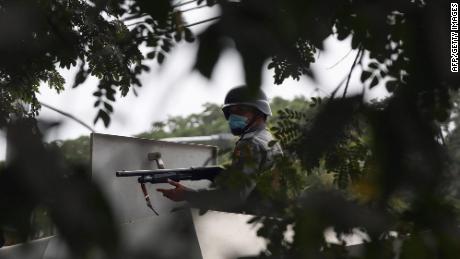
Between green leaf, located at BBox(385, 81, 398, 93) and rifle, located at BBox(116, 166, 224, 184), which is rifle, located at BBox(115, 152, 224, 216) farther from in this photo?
green leaf, located at BBox(385, 81, 398, 93)

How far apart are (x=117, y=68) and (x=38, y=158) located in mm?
700

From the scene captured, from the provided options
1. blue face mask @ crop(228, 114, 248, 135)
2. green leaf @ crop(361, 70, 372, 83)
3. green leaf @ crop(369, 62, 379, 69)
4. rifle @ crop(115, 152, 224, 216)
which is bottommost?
rifle @ crop(115, 152, 224, 216)

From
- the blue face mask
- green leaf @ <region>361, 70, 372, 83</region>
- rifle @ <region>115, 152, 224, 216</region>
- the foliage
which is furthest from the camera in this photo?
the blue face mask

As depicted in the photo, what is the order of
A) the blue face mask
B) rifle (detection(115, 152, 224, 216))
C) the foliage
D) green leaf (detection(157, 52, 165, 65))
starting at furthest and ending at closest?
the blue face mask, rifle (detection(115, 152, 224, 216)), green leaf (detection(157, 52, 165, 65)), the foliage

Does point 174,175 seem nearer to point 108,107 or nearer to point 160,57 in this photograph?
point 108,107

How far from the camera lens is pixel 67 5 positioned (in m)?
2.19

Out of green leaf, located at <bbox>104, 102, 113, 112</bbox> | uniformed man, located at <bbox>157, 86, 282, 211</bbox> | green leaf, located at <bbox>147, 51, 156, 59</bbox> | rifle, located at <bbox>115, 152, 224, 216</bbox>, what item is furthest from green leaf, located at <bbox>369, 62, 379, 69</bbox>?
rifle, located at <bbox>115, 152, 224, 216</bbox>

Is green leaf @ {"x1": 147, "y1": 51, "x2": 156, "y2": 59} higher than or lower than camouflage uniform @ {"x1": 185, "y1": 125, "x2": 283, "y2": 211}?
higher

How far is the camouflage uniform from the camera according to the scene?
1831mm

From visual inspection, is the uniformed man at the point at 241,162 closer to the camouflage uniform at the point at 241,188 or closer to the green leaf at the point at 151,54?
the camouflage uniform at the point at 241,188

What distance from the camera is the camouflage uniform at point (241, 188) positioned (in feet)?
6.01

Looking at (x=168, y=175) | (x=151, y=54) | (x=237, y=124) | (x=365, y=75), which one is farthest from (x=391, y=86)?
(x=237, y=124)

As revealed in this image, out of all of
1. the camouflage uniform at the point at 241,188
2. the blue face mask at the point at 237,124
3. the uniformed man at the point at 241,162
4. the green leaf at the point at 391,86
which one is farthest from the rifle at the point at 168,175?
the green leaf at the point at 391,86

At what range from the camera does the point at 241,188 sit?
84.0 inches
